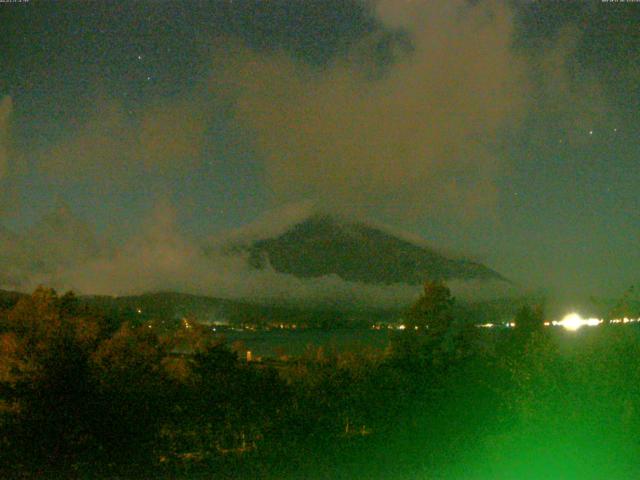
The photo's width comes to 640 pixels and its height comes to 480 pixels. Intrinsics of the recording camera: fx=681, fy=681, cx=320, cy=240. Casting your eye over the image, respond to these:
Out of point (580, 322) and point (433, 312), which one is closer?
point (580, 322)

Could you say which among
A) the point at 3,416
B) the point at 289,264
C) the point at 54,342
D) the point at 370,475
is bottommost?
the point at 370,475

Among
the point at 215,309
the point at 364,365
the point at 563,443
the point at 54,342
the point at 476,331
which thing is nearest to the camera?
the point at 563,443

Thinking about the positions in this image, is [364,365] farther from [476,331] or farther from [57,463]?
[57,463]

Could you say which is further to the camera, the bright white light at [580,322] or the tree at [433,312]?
the tree at [433,312]

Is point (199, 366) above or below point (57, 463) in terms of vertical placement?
above

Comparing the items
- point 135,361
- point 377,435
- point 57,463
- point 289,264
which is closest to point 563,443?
point 377,435

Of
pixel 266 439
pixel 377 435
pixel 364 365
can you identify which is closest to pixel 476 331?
pixel 364 365

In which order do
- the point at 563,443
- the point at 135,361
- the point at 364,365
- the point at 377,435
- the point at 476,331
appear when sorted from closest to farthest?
the point at 563,443, the point at 377,435, the point at 135,361, the point at 364,365, the point at 476,331

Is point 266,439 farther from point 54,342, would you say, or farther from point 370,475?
point 54,342

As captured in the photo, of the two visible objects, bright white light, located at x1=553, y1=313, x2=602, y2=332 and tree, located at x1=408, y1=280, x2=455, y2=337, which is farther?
tree, located at x1=408, y1=280, x2=455, y2=337

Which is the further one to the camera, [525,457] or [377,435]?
[377,435]
